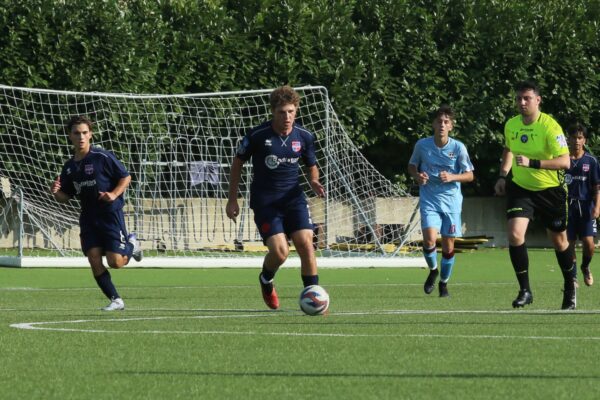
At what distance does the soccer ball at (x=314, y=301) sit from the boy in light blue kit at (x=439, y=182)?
464cm

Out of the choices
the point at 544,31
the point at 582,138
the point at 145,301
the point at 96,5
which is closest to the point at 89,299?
the point at 145,301

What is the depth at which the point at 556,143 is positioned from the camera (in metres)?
13.2

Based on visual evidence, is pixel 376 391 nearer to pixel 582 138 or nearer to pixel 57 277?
pixel 582 138

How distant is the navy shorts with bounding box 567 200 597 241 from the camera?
18344mm

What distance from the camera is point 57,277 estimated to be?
68.6ft

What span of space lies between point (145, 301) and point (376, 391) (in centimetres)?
841

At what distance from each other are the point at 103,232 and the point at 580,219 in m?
7.07

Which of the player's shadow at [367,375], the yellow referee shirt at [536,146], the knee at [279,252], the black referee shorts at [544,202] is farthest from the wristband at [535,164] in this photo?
the player's shadow at [367,375]

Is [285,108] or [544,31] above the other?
[544,31]

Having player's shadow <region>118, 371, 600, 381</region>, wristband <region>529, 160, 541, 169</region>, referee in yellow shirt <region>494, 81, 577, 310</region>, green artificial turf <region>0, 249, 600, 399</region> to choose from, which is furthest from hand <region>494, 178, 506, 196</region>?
player's shadow <region>118, 371, 600, 381</region>

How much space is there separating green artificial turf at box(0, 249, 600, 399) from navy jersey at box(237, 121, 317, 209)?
104cm

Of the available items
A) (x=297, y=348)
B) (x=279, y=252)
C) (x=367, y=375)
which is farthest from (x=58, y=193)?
(x=367, y=375)

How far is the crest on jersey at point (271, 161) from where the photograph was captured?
1281 centimetres

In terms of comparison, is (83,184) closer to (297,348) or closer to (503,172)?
(503,172)
